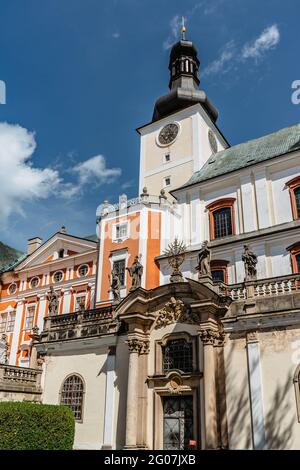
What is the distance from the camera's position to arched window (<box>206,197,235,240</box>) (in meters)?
29.4

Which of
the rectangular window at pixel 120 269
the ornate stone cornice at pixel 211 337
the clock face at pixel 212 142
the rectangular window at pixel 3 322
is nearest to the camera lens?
the ornate stone cornice at pixel 211 337

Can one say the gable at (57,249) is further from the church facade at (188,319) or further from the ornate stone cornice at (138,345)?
the ornate stone cornice at (138,345)

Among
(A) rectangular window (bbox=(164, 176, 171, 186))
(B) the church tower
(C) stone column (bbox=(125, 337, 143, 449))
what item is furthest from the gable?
(C) stone column (bbox=(125, 337, 143, 449))

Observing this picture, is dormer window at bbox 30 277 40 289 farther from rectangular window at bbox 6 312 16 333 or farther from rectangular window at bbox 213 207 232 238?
rectangular window at bbox 213 207 232 238

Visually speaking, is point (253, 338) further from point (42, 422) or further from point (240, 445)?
point (42, 422)

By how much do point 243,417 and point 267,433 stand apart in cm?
107

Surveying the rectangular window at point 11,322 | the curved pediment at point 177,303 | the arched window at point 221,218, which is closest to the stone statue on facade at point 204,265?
the curved pediment at point 177,303

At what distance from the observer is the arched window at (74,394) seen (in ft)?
68.7

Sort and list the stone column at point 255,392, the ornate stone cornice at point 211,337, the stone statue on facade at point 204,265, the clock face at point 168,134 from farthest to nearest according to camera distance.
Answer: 1. the clock face at point 168,134
2. the stone statue on facade at point 204,265
3. the ornate stone cornice at point 211,337
4. the stone column at point 255,392

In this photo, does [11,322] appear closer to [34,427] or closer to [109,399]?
[109,399]

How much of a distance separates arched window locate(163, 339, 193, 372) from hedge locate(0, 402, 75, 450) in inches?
197

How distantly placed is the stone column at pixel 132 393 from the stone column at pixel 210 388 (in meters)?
3.31

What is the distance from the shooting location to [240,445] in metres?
16.0

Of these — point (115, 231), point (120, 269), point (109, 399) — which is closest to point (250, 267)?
point (109, 399)
